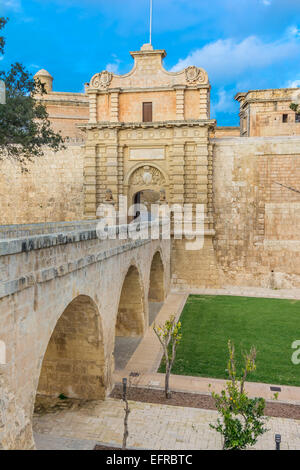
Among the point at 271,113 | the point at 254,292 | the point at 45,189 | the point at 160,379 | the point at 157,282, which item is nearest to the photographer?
the point at 160,379

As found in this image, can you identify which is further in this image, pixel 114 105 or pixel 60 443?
pixel 114 105

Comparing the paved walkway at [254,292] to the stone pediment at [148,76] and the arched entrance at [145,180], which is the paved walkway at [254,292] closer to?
the arched entrance at [145,180]

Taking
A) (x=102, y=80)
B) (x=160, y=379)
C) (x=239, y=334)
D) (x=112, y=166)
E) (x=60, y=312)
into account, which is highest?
(x=102, y=80)

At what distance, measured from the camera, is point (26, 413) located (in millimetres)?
6277

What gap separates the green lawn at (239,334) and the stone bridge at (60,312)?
2475mm

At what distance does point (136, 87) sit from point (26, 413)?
61.8ft

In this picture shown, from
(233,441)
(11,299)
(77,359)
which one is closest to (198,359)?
(77,359)

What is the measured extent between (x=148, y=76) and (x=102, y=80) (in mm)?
2630

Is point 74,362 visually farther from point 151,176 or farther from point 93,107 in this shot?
point 93,107

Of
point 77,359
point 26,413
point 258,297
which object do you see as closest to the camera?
point 26,413

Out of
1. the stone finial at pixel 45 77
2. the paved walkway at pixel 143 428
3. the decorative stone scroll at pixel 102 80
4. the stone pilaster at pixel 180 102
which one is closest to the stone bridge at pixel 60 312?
the paved walkway at pixel 143 428

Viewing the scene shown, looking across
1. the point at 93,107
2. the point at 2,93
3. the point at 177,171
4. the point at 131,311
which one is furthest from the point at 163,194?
the point at 2,93

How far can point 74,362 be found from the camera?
10.4 meters

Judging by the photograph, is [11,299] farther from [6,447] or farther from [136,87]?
[136,87]
